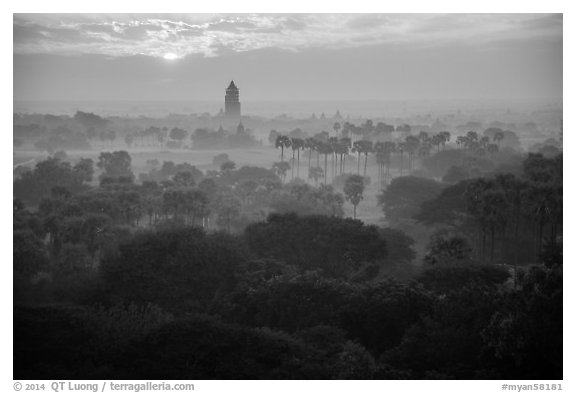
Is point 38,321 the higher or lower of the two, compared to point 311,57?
lower

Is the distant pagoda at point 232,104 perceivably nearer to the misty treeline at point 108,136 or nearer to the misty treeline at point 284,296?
the misty treeline at point 108,136

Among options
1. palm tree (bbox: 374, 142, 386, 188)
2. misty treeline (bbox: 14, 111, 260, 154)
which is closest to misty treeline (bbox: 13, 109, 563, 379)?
palm tree (bbox: 374, 142, 386, 188)

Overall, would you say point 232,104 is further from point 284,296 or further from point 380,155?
point 284,296

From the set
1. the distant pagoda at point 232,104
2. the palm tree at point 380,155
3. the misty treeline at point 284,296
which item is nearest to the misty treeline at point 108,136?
the distant pagoda at point 232,104

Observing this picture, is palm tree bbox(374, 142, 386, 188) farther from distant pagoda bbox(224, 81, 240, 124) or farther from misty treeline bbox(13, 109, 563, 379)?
misty treeline bbox(13, 109, 563, 379)
